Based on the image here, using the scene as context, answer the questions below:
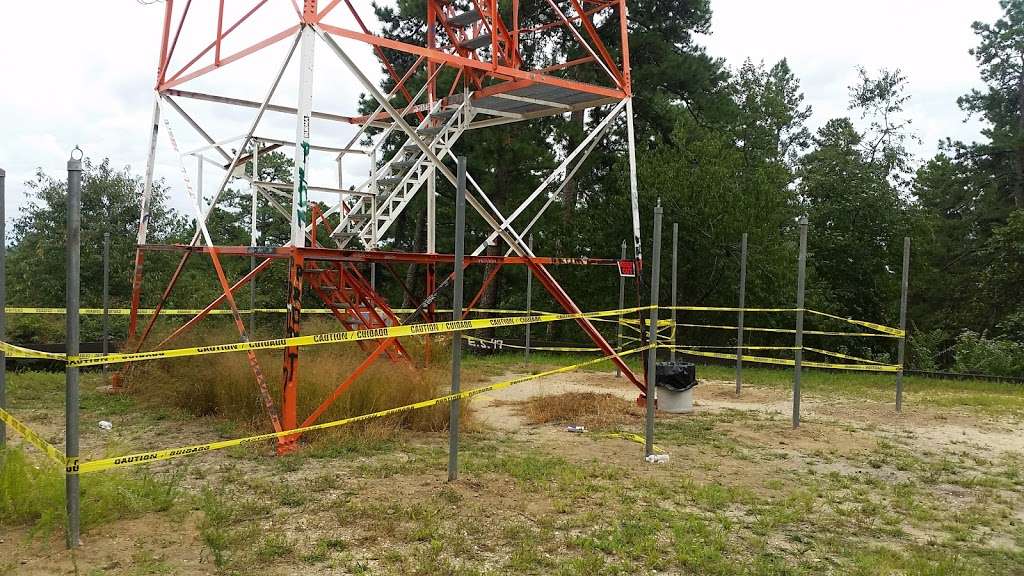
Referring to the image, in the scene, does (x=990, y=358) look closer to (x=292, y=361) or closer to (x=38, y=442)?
(x=292, y=361)

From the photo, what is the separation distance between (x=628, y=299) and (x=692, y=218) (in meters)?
3.34

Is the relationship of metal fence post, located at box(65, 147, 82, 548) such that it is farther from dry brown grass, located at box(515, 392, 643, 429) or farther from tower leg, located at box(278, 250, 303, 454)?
dry brown grass, located at box(515, 392, 643, 429)

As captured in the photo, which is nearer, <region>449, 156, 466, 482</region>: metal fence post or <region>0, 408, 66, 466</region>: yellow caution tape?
<region>0, 408, 66, 466</region>: yellow caution tape

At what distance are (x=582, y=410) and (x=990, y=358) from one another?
40.2 feet

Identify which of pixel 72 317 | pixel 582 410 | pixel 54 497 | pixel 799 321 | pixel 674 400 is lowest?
pixel 582 410

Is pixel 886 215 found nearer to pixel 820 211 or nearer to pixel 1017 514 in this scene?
pixel 820 211

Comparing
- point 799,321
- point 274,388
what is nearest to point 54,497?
point 274,388

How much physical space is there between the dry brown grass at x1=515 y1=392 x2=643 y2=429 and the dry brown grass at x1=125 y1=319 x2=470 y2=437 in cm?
120

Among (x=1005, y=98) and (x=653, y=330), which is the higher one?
(x=1005, y=98)

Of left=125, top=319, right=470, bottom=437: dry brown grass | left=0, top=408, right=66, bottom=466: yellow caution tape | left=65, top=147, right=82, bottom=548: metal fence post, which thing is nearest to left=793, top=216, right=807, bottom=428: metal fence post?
left=125, top=319, right=470, bottom=437: dry brown grass

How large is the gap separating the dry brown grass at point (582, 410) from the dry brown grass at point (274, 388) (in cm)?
120

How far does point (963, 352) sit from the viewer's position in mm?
18516

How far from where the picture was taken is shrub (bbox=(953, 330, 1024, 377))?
16.5 meters

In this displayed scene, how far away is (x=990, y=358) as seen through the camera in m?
16.9
